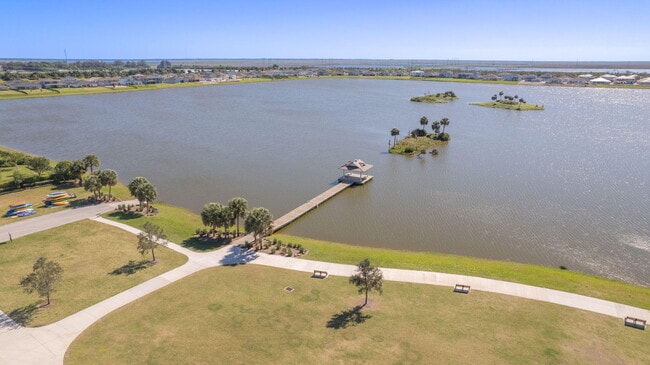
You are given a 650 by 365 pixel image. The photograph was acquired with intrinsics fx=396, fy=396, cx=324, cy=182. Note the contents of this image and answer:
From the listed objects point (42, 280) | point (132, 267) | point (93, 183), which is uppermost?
point (93, 183)

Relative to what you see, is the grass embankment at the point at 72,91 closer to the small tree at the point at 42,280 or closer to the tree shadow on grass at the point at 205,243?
the tree shadow on grass at the point at 205,243

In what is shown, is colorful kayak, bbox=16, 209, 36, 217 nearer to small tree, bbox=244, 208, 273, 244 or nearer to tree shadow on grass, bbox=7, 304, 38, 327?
tree shadow on grass, bbox=7, 304, 38, 327

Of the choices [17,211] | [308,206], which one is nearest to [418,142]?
[308,206]

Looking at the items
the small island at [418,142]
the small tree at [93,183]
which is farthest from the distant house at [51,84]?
the small island at [418,142]

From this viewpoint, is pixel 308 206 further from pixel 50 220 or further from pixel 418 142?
pixel 418 142

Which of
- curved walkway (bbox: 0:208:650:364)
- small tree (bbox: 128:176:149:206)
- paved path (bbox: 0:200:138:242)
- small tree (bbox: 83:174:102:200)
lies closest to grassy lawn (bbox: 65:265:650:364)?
curved walkway (bbox: 0:208:650:364)

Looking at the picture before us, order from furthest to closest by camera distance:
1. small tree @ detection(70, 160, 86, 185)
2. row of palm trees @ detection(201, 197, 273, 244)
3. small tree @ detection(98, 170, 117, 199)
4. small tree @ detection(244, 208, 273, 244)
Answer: small tree @ detection(70, 160, 86, 185)
small tree @ detection(98, 170, 117, 199)
row of palm trees @ detection(201, 197, 273, 244)
small tree @ detection(244, 208, 273, 244)
